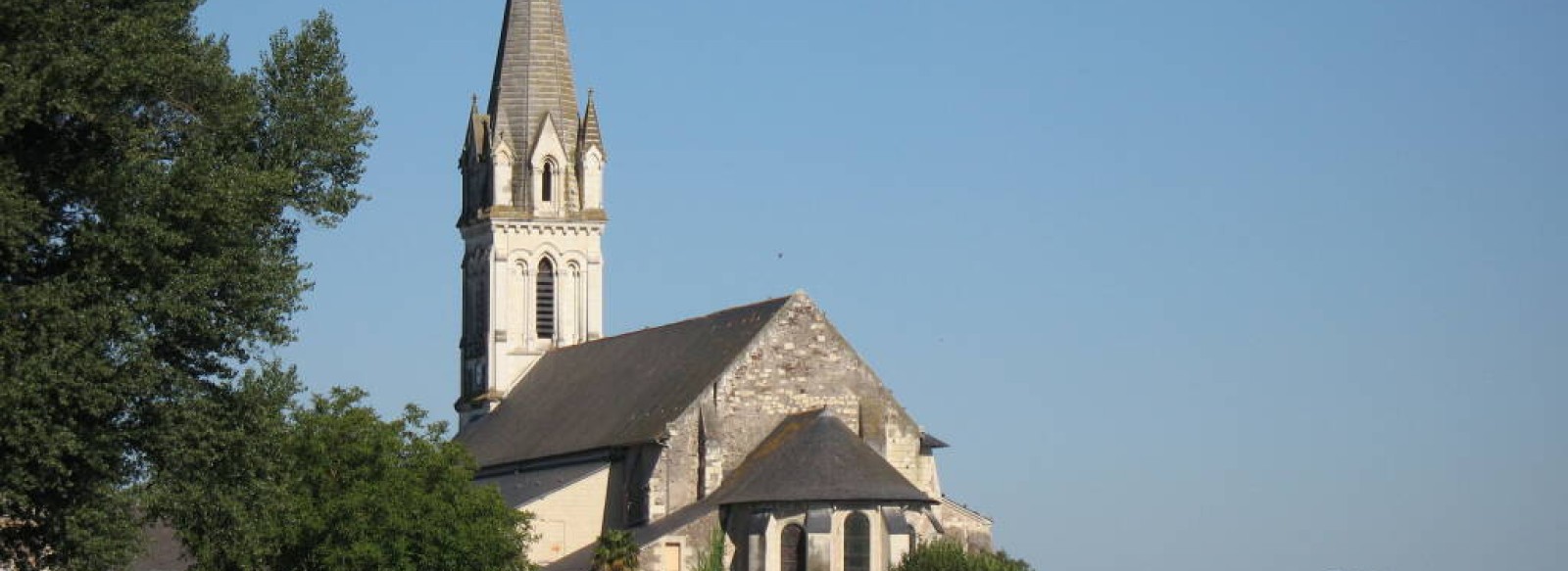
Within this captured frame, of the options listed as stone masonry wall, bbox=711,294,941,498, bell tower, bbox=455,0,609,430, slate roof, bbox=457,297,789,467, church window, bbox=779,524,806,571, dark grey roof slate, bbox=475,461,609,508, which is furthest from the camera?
bell tower, bbox=455,0,609,430

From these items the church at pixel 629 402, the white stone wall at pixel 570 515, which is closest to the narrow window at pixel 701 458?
the church at pixel 629 402

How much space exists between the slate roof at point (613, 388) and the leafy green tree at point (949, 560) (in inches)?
316

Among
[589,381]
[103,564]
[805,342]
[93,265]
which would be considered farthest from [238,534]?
[589,381]

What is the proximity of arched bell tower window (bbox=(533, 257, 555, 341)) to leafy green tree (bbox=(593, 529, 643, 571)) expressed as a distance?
23367 millimetres

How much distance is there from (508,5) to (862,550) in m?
31.7

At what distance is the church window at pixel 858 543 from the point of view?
2314 inches

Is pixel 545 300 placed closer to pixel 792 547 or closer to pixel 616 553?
pixel 616 553

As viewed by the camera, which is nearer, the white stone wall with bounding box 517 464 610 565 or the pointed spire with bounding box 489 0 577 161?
the white stone wall with bounding box 517 464 610 565

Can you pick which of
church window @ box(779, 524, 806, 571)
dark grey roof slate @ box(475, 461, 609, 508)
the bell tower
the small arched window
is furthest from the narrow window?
the small arched window

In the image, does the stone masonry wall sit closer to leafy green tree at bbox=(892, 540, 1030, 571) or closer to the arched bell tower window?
leafy green tree at bbox=(892, 540, 1030, 571)

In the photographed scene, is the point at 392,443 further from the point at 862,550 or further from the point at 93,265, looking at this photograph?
the point at 93,265

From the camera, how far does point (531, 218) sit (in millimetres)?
82812

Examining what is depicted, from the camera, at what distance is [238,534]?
35.2 meters

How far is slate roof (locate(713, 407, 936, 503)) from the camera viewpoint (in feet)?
194
